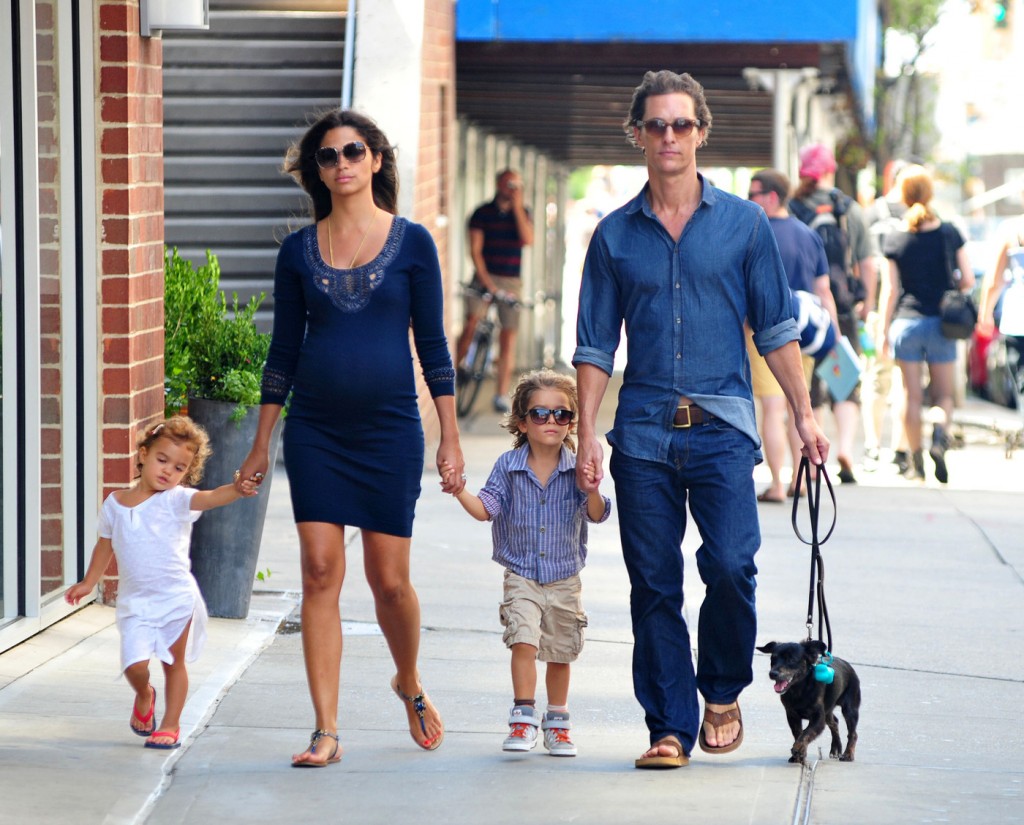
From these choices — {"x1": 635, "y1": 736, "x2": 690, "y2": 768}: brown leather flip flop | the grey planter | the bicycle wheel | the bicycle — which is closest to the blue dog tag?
{"x1": 635, "y1": 736, "x2": 690, "y2": 768}: brown leather flip flop

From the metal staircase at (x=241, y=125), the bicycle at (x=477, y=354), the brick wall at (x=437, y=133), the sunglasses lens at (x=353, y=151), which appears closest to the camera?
the sunglasses lens at (x=353, y=151)

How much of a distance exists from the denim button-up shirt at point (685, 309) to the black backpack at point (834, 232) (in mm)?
6197

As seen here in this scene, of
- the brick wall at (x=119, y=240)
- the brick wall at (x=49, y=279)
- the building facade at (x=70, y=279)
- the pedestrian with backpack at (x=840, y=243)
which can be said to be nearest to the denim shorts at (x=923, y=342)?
the pedestrian with backpack at (x=840, y=243)

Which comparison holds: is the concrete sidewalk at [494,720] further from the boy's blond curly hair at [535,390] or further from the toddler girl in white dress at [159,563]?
the boy's blond curly hair at [535,390]

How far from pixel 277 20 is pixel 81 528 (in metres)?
6.67

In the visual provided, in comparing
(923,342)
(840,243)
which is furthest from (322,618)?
(923,342)

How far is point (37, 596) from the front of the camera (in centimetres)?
629

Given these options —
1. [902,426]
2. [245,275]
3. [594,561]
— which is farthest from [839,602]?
[245,275]

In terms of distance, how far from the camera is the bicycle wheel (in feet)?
48.6

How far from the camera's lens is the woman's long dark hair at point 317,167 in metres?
4.91

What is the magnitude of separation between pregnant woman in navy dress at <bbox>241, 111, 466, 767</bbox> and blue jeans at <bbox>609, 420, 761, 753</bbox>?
535 millimetres

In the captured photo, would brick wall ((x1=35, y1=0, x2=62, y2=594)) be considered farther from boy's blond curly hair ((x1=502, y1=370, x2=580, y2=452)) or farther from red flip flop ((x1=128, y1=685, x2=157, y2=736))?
boy's blond curly hair ((x1=502, y1=370, x2=580, y2=452))

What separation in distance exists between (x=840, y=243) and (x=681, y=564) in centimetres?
642

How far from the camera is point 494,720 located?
18.1ft
